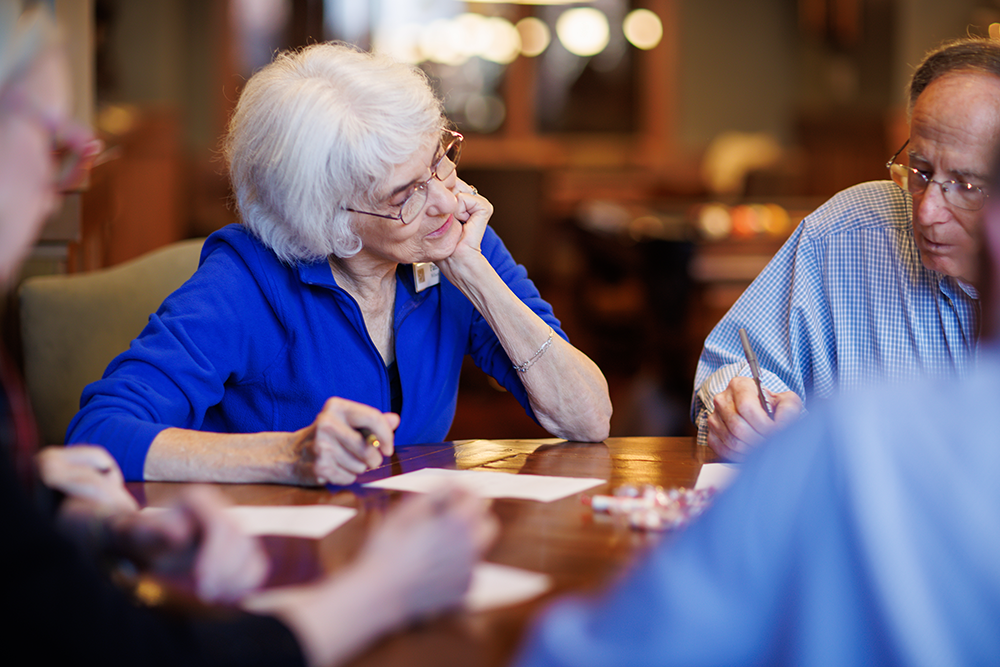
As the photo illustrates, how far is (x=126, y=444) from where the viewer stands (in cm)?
125

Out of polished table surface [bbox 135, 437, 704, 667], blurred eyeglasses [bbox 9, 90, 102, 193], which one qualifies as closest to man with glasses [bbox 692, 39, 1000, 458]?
polished table surface [bbox 135, 437, 704, 667]

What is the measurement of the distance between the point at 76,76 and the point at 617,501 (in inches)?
96.8

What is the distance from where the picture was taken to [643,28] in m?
9.16

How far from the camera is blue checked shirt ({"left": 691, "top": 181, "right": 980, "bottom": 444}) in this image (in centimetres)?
161

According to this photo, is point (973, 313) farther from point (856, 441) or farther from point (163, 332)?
point (163, 332)

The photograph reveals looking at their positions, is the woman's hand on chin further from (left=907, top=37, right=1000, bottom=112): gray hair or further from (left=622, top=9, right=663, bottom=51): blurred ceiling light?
(left=622, top=9, right=663, bottom=51): blurred ceiling light

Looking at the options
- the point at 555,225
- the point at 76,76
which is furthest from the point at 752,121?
the point at 76,76

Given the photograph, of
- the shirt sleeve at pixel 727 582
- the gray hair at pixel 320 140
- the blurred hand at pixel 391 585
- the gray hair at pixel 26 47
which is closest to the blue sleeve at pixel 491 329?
the gray hair at pixel 320 140

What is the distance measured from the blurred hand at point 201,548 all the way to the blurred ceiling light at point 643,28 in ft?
29.7

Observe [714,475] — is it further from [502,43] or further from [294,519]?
[502,43]

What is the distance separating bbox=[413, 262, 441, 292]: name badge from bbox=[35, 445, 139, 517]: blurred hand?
72 cm

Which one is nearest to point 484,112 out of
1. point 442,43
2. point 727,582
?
point 442,43

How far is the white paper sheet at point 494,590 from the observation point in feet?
2.60

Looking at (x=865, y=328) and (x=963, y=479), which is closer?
(x=963, y=479)
